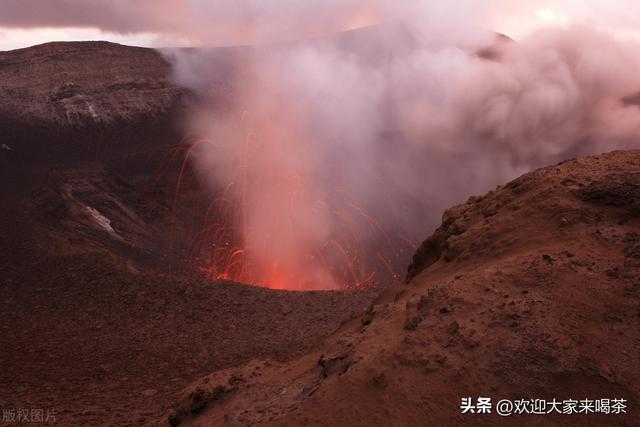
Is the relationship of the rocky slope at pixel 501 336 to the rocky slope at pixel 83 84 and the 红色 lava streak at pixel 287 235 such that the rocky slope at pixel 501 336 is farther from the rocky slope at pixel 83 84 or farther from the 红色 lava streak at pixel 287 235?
the rocky slope at pixel 83 84

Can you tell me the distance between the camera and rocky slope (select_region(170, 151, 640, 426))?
3.55 metres

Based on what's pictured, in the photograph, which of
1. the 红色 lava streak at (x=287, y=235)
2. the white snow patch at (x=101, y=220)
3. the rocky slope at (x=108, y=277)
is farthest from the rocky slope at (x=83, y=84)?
the white snow patch at (x=101, y=220)

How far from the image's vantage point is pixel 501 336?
383cm

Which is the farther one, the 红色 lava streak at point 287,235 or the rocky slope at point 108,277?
the 红色 lava streak at point 287,235

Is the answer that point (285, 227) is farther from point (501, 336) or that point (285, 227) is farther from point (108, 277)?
point (501, 336)

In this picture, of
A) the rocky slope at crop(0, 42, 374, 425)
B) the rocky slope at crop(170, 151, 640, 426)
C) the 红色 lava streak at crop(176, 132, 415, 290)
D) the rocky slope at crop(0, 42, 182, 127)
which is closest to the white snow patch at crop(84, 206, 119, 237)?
the rocky slope at crop(0, 42, 374, 425)

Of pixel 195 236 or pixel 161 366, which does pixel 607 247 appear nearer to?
pixel 161 366

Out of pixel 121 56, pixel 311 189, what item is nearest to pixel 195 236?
pixel 311 189

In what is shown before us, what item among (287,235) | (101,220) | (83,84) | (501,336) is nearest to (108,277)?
(101,220)

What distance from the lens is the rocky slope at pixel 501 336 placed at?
11.7 ft

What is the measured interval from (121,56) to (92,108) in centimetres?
468

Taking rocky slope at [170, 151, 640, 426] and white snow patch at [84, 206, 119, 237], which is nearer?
rocky slope at [170, 151, 640, 426]

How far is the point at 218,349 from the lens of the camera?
10.0 m

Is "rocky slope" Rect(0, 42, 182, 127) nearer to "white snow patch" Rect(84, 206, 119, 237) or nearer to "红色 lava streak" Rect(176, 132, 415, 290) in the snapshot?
"红色 lava streak" Rect(176, 132, 415, 290)
